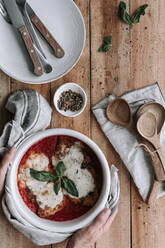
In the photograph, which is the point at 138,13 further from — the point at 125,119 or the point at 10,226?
the point at 10,226

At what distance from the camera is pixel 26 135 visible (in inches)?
61.5

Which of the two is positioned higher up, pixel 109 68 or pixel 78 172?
pixel 109 68

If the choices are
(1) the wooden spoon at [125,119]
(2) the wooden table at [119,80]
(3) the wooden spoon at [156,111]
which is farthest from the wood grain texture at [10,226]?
Answer: (3) the wooden spoon at [156,111]

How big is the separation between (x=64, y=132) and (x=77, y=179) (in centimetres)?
26

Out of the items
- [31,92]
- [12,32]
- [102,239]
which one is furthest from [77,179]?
[12,32]

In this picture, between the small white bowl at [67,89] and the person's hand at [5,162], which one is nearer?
the person's hand at [5,162]

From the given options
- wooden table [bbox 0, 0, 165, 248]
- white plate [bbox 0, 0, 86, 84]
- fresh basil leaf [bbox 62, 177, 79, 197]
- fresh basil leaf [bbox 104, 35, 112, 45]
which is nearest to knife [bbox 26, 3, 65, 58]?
white plate [bbox 0, 0, 86, 84]

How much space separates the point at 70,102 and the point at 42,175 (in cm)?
39

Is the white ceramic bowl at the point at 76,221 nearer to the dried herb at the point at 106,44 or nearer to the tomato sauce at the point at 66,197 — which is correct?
the tomato sauce at the point at 66,197

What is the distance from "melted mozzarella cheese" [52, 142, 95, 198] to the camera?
1.58 metres

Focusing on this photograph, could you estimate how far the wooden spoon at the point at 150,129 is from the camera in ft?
5.27

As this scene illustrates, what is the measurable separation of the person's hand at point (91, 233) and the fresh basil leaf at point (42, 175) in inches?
11.6

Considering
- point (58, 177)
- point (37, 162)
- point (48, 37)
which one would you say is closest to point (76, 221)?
point (58, 177)

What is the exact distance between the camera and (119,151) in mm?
1646
